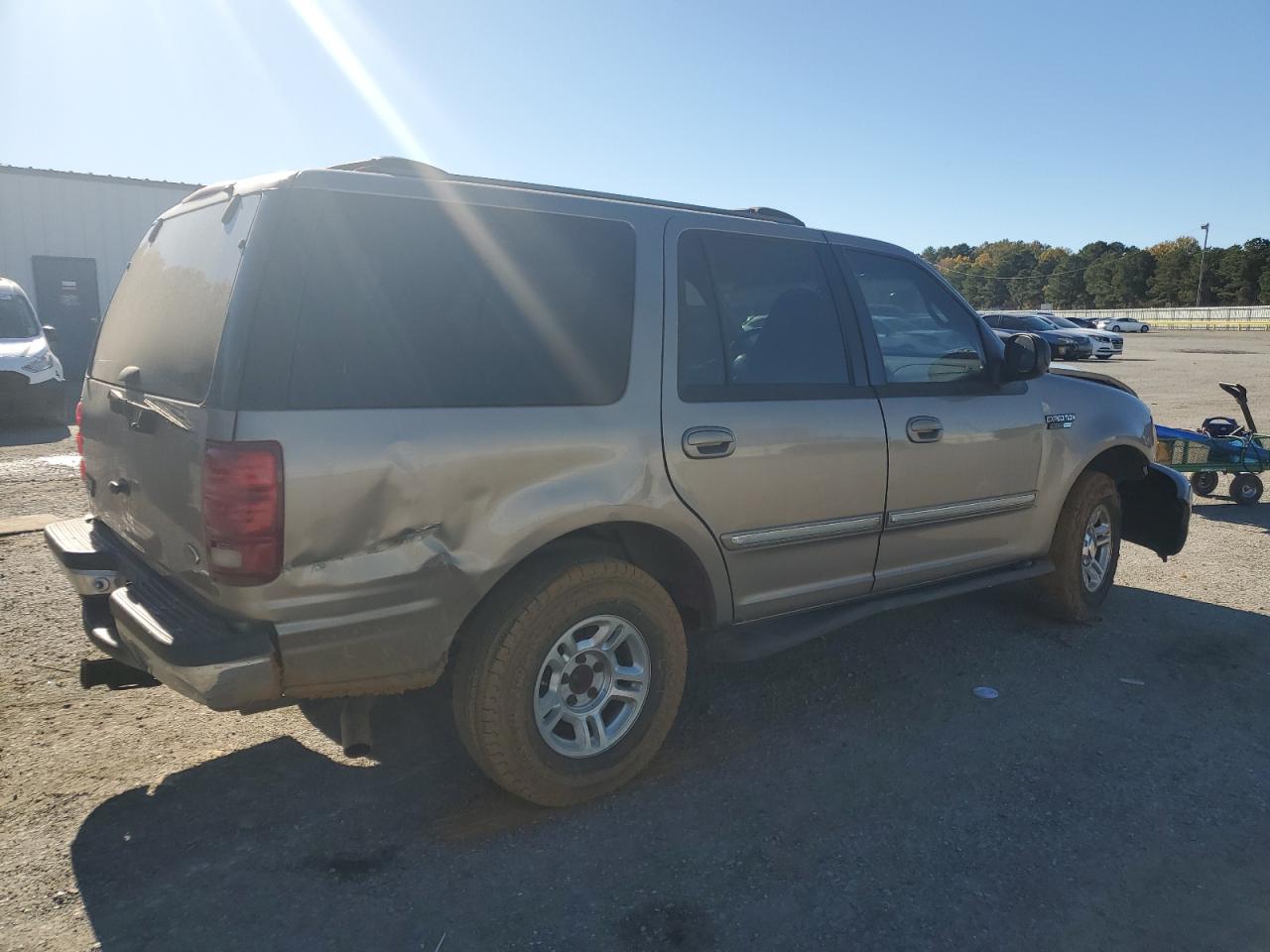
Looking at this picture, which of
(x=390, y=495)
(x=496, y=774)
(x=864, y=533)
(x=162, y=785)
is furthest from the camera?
(x=864, y=533)

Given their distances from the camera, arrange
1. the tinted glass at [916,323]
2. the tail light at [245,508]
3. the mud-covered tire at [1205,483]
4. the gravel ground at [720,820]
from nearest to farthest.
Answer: the tail light at [245,508] < the gravel ground at [720,820] < the tinted glass at [916,323] < the mud-covered tire at [1205,483]

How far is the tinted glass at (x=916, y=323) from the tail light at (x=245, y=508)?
2634 mm

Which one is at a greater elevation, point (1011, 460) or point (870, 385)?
point (870, 385)

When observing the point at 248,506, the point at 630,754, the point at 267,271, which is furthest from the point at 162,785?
the point at 267,271

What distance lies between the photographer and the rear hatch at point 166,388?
2.72 meters

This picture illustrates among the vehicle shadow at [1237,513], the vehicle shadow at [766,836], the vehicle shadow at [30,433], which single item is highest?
the vehicle shadow at [30,433]

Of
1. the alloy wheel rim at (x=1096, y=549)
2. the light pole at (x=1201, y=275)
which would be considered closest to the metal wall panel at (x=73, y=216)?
the alloy wheel rim at (x=1096, y=549)

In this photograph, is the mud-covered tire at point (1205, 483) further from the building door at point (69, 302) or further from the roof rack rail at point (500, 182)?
the building door at point (69, 302)

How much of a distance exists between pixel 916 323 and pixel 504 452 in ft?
7.75

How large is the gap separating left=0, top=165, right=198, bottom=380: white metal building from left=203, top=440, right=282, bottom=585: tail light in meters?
18.1

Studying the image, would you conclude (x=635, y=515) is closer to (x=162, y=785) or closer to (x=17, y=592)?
(x=162, y=785)

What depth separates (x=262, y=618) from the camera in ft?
8.64

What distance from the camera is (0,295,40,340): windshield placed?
12523mm

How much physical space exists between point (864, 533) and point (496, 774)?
6.07 feet
